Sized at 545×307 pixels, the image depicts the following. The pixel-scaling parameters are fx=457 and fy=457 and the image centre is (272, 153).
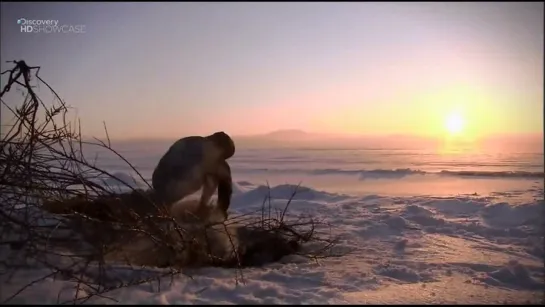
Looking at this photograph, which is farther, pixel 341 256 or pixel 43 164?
pixel 341 256

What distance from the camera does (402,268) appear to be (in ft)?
12.1

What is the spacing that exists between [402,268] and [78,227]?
2466 millimetres

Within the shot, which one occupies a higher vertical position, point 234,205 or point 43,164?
A: point 43,164

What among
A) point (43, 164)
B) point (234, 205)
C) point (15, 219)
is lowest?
point (234, 205)

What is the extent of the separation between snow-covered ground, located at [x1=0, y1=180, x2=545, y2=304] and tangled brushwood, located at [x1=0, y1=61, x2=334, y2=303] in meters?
0.12

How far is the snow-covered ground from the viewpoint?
2809mm

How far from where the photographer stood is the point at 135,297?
2.63 metres

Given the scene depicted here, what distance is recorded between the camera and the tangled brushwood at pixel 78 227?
2805mm

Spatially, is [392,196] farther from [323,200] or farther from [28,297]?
[28,297]

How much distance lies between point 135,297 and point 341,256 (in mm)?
2136

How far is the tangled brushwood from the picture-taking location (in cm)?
280

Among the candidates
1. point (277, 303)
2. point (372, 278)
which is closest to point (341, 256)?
point (372, 278)

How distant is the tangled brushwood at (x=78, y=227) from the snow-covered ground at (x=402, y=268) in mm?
117

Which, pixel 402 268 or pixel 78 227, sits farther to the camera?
pixel 402 268
